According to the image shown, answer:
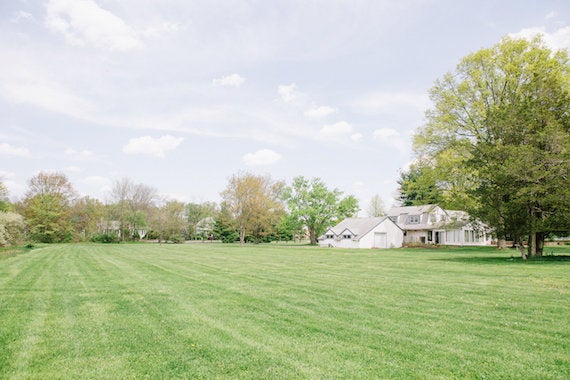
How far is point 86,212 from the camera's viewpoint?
67.7m

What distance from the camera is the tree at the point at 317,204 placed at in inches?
2420

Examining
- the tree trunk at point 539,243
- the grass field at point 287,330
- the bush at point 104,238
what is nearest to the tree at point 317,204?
the bush at point 104,238

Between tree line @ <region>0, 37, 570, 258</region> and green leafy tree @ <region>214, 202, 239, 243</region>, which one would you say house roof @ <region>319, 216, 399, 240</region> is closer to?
tree line @ <region>0, 37, 570, 258</region>

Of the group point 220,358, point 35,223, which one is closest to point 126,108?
point 220,358

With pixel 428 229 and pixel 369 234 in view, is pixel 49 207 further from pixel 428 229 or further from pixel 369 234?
pixel 428 229

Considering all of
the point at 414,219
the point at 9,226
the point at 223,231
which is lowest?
the point at 223,231

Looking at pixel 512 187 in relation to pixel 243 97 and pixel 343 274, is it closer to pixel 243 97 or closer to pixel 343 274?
pixel 343 274

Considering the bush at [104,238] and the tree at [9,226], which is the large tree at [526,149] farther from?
the bush at [104,238]

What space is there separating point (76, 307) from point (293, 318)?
17.3ft

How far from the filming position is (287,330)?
672cm

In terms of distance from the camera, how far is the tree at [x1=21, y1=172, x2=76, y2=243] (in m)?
55.7

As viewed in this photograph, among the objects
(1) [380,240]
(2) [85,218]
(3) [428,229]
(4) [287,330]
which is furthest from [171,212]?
(4) [287,330]

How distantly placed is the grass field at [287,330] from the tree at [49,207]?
51.3m

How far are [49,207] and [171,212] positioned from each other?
65.6 ft
